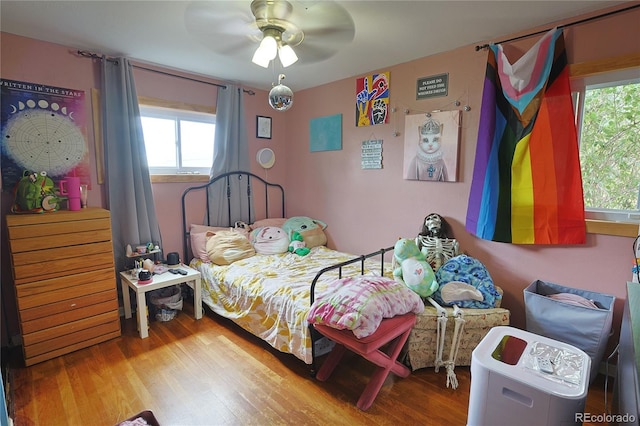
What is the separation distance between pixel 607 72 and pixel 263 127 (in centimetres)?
299

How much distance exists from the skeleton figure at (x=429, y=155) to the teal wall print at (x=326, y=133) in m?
0.92

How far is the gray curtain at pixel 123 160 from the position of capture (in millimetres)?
2605

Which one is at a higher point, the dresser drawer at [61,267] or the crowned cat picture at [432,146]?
the crowned cat picture at [432,146]

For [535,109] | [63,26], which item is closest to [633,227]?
[535,109]

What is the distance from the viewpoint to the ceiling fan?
178 cm

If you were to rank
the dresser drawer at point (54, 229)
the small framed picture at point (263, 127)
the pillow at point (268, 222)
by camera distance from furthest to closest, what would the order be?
the small framed picture at point (263, 127) < the pillow at point (268, 222) < the dresser drawer at point (54, 229)

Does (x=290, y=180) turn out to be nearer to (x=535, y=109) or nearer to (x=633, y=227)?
(x=535, y=109)

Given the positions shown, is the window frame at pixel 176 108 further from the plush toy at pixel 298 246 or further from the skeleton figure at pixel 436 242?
the skeleton figure at pixel 436 242

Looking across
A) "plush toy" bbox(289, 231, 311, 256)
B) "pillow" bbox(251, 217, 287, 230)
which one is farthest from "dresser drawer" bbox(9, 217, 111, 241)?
"plush toy" bbox(289, 231, 311, 256)

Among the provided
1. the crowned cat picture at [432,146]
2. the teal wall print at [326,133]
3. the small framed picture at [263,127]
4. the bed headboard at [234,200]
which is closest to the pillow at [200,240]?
the bed headboard at [234,200]

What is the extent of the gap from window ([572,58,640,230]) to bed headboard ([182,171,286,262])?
2.92 meters

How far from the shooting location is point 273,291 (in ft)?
7.72

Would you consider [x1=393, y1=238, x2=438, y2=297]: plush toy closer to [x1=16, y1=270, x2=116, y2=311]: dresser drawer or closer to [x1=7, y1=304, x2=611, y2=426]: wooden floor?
[x1=7, y1=304, x2=611, y2=426]: wooden floor

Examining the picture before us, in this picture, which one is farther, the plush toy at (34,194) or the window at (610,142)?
the plush toy at (34,194)
